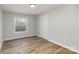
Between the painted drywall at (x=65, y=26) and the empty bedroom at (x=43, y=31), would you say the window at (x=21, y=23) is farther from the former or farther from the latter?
the painted drywall at (x=65, y=26)

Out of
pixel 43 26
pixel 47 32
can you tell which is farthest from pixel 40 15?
pixel 47 32

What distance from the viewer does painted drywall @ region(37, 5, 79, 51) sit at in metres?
2.44

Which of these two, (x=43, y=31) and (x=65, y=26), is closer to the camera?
(x=65, y=26)

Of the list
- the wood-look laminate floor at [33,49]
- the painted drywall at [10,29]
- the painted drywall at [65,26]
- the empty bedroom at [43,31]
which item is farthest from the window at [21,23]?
the wood-look laminate floor at [33,49]

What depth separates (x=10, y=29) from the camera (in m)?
3.96

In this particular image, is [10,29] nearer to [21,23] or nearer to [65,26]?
[21,23]

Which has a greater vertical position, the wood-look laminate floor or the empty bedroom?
the empty bedroom

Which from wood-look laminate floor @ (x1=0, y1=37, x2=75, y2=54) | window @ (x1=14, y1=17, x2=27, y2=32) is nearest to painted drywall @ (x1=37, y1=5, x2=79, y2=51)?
wood-look laminate floor @ (x1=0, y1=37, x2=75, y2=54)

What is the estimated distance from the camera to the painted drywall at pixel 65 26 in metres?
2.44

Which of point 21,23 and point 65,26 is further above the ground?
point 21,23

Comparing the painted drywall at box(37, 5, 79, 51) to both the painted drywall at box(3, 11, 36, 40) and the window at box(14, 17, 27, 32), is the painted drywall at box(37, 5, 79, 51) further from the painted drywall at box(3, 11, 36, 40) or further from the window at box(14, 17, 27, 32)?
the window at box(14, 17, 27, 32)

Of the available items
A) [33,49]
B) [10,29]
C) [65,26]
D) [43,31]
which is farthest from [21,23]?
[65,26]

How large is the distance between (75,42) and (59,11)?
3.93 feet

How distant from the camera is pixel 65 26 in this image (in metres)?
2.79
